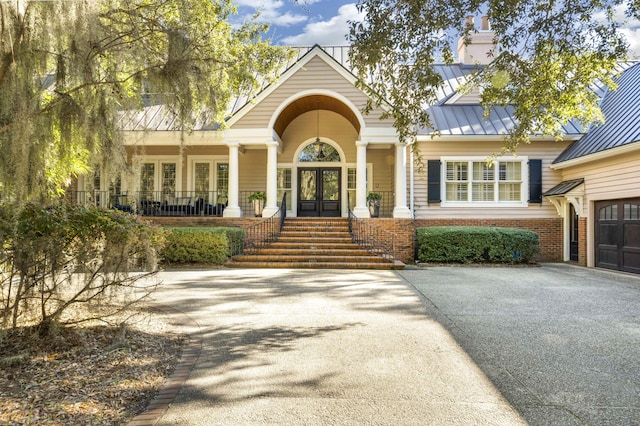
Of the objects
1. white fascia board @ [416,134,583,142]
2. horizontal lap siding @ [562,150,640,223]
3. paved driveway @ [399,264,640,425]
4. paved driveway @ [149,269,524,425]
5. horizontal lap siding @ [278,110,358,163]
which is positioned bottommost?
paved driveway @ [399,264,640,425]

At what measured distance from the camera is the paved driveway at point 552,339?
9.88ft

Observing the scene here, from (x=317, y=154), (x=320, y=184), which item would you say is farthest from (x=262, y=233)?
(x=317, y=154)

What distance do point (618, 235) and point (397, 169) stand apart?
637 centimetres

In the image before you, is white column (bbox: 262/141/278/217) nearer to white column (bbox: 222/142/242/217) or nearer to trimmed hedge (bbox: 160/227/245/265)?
white column (bbox: 222/142/242/217)

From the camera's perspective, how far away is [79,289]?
399 centimetres

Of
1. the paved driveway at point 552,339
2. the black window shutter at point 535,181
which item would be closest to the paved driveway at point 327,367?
the paved driveway at point 552,339

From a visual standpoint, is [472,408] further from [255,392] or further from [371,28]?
[371,28]

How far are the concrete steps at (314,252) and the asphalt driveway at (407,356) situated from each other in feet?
9.27

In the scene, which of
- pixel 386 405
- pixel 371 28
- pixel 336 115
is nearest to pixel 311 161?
pixel 336 115

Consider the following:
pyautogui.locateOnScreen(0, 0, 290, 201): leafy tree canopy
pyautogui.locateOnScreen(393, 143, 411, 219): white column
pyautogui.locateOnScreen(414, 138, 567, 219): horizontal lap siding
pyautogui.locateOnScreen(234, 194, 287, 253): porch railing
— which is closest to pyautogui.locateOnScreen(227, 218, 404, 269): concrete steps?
pyautogui.locateOnScreen(234, 194, 287, 253): porch railing

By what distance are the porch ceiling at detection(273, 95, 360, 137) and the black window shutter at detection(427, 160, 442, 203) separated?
287 cm

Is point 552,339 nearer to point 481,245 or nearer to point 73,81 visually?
point 73,81

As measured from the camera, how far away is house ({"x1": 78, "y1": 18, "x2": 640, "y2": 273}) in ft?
39.2

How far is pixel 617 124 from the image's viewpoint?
11820 mm
